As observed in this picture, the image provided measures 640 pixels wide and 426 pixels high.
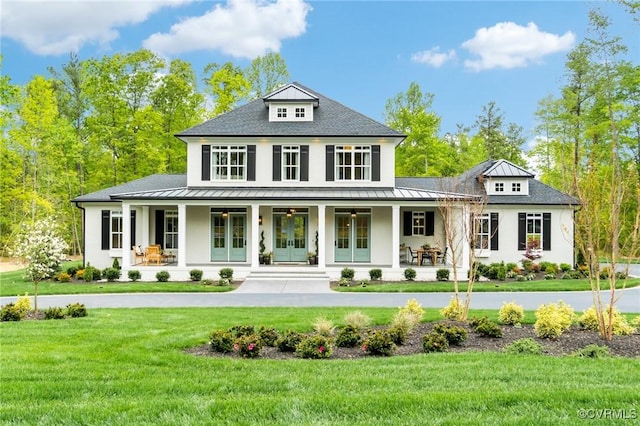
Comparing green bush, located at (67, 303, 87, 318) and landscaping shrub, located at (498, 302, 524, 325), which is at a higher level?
landscaping shrub, located at (498, 302, 524, 325)

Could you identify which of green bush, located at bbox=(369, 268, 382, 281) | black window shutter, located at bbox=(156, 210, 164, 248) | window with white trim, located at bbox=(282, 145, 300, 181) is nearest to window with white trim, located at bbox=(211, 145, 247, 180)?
window with white trim, located at bbox=(282, 145, 300, 181)

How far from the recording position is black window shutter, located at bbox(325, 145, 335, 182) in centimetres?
1945

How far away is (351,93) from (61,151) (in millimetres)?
20680

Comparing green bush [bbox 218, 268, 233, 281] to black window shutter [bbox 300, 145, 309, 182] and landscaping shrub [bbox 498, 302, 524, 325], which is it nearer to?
black window shutter [bbox 300, 145, 309, 182]

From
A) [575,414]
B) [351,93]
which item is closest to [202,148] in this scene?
[351,93]

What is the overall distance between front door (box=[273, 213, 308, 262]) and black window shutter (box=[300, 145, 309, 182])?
67.4 inches

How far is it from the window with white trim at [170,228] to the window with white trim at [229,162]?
8.73 feet

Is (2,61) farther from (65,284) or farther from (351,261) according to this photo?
(351,261)

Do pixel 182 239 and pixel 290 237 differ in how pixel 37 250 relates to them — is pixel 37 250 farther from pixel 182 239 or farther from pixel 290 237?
pixel 290 237

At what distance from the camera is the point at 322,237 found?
1766 centimetres

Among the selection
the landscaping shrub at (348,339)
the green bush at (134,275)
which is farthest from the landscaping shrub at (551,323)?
the green bush at (134,275)

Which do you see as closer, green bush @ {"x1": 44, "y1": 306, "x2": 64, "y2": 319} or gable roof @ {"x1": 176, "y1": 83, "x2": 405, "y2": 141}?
green bush @ {"x1": 44, "y1": 306, "x2": 64, "y2": 319}

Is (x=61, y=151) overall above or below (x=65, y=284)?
above

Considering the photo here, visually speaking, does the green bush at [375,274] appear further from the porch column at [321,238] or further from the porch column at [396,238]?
the porch column at [321,238]
